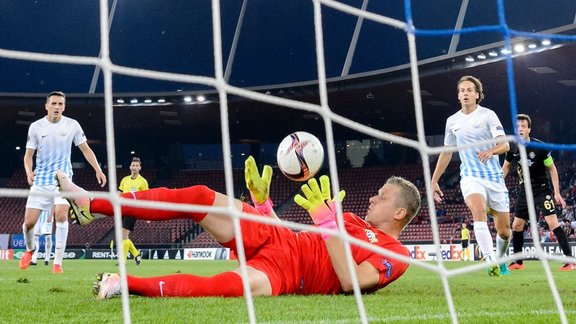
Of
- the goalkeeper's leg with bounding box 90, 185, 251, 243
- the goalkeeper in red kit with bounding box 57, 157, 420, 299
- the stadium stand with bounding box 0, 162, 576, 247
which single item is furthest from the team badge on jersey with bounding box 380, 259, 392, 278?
the stadium stand with bounding box 0, 162, 576, 247

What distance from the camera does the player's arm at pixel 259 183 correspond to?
354cm

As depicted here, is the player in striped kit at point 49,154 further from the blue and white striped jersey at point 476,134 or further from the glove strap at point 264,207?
the glove strap at point 264,207

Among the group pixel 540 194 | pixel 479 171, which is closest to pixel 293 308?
pixel 479 171

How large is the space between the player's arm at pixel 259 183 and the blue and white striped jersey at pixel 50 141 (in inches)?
166

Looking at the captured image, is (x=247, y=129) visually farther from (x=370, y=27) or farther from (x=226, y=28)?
(x=370, y=27)

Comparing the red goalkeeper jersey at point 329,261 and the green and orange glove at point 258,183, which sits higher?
the green and orange glove at point 258,183

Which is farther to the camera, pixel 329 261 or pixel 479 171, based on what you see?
Answer: pixel 479 171

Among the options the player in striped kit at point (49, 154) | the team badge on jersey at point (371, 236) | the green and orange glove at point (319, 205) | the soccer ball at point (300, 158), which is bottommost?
the team badge on jersey at point (371, 236)

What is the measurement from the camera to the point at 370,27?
1964cm

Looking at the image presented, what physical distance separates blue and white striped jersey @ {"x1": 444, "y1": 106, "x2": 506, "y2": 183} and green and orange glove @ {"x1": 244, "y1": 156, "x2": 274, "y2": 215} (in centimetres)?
312

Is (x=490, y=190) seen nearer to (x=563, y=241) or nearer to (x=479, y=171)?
(x=479, y=171)

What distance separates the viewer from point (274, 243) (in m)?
3.80

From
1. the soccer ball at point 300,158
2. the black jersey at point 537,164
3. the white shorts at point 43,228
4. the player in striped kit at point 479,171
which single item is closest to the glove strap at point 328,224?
the soccer ball at point 300,158

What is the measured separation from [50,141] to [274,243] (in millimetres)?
4603
